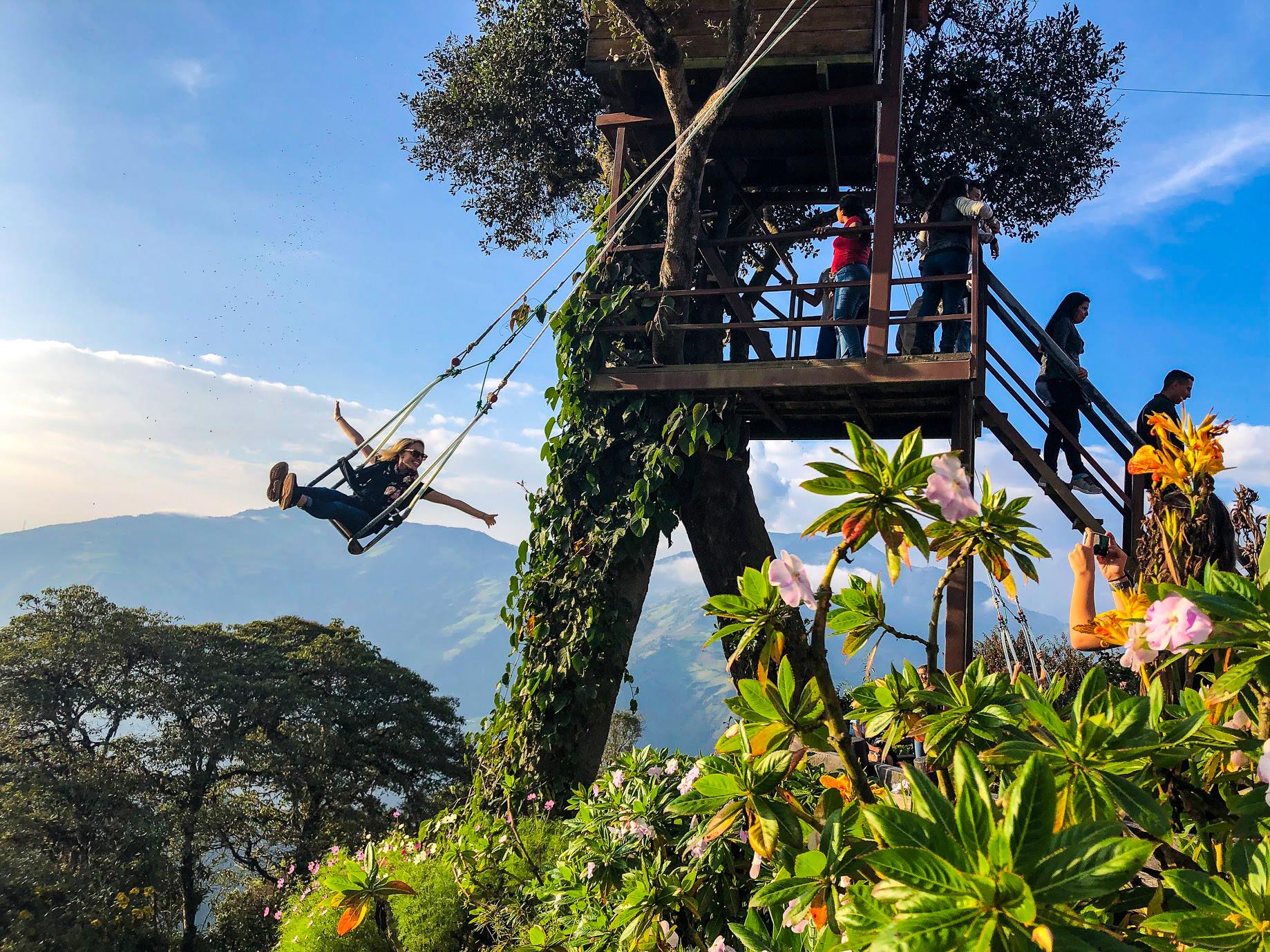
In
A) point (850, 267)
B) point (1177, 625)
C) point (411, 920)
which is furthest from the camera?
point (850, 267)

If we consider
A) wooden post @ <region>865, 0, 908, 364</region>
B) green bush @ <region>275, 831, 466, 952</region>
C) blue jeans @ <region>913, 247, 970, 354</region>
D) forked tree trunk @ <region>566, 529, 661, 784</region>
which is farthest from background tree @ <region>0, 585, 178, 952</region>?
blue jeans @ <region>913, 247, 970, 354</region>

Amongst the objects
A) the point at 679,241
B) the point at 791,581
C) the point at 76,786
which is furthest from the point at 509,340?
the point at 76,786

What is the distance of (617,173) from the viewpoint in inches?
262

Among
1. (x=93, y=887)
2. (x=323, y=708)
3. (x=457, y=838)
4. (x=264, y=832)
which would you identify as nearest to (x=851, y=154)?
(x=457, y=838)

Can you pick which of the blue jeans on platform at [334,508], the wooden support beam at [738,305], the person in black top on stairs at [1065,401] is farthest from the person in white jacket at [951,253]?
the blue jeans on platform at [334,508]

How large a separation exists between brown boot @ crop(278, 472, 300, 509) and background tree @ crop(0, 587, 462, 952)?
9.69 m

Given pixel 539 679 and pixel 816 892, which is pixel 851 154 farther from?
pixel 816 892

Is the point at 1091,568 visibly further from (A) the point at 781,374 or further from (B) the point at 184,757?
(B) the point at 184,757

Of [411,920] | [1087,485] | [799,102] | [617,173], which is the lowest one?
[411,920]

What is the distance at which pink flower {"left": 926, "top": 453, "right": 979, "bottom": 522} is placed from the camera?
115 cm

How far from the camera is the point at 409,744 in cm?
1903

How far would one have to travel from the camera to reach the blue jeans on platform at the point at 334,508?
6008mm

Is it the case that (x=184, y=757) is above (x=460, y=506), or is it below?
below

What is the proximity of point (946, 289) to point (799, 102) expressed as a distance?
181 cm
